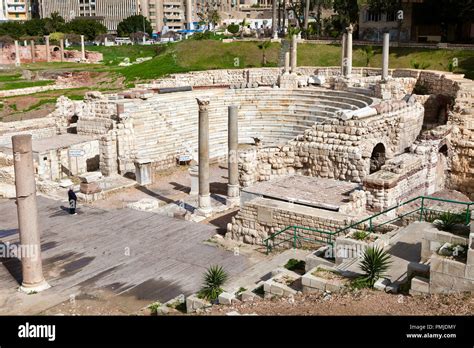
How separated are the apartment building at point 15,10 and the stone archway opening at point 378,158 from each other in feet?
460

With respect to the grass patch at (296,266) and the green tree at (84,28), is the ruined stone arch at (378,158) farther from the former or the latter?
the green tree at (84,28)

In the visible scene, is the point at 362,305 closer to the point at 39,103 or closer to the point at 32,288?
the point at 32,288

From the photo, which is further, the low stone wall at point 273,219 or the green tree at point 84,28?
the green tree at point 84,28

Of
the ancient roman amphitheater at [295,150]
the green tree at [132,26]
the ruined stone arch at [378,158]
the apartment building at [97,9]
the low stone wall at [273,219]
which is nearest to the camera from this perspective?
the low stone wall at [273,219]

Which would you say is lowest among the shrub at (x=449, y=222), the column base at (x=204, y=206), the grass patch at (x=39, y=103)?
the column base at (x=204, y=206)

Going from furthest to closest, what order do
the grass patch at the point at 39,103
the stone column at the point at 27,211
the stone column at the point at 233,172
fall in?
the grass patch at the point at 39,103
the stone column at the point at 233,172
the stone column at the point at 27,211

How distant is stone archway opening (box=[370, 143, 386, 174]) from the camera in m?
25.7

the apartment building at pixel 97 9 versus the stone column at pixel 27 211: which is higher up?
the apartment building at pixel 97 9

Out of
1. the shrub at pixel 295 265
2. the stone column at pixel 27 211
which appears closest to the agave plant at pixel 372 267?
the shrub at pixel 295 265

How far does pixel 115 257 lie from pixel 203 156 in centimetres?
609

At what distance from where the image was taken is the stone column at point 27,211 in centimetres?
1412

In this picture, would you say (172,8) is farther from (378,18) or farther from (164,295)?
(164,295)

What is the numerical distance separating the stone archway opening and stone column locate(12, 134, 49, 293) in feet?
52.6

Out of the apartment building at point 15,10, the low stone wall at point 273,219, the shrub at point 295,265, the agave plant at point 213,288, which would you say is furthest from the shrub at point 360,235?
the apartment building at point 15,10
